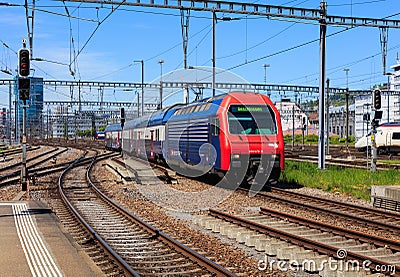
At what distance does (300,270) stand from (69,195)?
38.0ft

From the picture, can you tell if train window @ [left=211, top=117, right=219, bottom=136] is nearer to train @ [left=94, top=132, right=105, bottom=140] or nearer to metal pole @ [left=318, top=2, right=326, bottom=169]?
metal pole @ [left=318, top=2, right=326, bottom=169]

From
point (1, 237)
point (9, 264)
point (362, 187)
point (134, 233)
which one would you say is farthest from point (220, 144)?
point (9, 264)

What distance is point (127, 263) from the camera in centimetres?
822

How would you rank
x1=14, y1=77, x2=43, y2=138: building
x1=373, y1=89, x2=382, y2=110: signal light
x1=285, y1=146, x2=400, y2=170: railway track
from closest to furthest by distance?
x1=373, y1=89, x2=382, y2=110: signal light
x1=285, y1=146, x2=400, y2=170: railway track
x1=14, y1=77, x2=43, y2=138: building

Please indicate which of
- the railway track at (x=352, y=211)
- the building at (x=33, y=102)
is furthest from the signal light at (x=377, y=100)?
the building at (x=33, y=102)

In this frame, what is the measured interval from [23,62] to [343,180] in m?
12.3

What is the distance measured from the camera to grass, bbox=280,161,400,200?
59.3 ft

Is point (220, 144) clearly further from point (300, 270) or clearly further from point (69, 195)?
point (300, 270)

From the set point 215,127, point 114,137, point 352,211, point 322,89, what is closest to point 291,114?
point 114,137

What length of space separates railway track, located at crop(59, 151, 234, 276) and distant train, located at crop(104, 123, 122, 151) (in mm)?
33789

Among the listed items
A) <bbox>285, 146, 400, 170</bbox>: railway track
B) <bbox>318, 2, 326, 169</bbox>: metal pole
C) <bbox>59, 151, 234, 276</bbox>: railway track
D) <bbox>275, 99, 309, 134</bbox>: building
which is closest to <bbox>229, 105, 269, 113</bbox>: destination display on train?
<bbox>59, 151, 234, 276</bbox>: railway track

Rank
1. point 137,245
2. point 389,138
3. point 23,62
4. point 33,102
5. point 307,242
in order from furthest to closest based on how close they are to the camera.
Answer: point 33,102
point 389,138
point 23,62
point 137,245
point 307,242

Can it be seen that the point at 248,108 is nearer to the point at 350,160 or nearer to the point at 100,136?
the point at 350,160

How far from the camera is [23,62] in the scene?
16859mm
